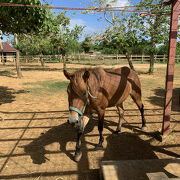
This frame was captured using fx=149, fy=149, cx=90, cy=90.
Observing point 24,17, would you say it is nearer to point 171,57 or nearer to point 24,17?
point 24,17

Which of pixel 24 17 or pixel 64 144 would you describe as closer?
pixel 64 144

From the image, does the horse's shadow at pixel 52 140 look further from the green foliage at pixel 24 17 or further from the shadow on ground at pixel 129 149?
the green foliage at pixel 24 17

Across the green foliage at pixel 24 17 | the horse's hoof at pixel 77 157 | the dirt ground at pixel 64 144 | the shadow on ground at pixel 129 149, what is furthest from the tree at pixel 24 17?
the shadow on ground at pixel 129 149

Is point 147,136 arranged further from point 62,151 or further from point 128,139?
point 62,151

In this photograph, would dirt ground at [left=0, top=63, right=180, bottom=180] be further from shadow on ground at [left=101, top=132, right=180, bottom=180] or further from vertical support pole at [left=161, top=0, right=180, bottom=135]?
vertical support pole at [left=161, top=0, right=180, bottom=135]

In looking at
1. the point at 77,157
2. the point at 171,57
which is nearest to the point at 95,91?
the point at 77,157

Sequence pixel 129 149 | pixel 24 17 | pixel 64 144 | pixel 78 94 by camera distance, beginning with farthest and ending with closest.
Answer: pixel 24 17
pixel 64 144
pixel 129 149
pixel 78 94

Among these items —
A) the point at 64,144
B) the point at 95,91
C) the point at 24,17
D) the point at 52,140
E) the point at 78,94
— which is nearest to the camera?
the point at 78,94

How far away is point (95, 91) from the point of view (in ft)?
9.87

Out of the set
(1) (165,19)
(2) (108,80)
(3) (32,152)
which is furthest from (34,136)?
(1) (165,19)

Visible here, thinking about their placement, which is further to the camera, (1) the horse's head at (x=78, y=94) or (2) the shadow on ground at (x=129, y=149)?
(2) the shadow on ground at (x=129, y=149)

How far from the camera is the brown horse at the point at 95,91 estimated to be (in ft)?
8.19

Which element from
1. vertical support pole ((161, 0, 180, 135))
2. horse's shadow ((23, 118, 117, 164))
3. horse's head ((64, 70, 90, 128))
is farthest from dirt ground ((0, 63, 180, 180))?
horse's head ((64, 70, 90, 128))

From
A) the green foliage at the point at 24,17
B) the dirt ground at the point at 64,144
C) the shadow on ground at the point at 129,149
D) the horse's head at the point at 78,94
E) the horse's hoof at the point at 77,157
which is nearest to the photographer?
the horse's head at the point at 78,94
